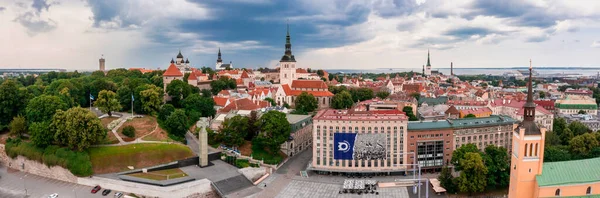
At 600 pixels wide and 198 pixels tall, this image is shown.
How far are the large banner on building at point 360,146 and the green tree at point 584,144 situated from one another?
989 inches

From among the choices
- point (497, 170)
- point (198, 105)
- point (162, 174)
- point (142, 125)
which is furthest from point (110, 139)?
point (497, 170)

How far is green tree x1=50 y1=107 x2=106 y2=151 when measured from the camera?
49750 millimetres

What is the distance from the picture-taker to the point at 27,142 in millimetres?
55906

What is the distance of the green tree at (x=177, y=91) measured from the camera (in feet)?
252

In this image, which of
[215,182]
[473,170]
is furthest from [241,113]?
[473,170]

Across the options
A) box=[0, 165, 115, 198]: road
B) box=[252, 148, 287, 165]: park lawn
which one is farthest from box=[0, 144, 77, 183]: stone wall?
box=[252, 148, 287, 165]: park lawn

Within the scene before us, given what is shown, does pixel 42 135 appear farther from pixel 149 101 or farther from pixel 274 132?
pixel 274 132

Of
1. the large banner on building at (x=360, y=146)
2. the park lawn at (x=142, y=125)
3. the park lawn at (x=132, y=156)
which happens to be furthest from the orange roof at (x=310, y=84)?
the park lawn at (x=132, y=156)

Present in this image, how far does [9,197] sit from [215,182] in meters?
21.8

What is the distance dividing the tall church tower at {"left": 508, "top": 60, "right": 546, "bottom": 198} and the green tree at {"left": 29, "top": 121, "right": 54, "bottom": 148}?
51251 mm

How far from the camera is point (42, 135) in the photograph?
51719 millimetres

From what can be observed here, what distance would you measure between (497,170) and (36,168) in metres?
55.4

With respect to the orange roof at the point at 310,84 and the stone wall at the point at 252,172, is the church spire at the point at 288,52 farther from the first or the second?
the stone wall at the point at 252,172

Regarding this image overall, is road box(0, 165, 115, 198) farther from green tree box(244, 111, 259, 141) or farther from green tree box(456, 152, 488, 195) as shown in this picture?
green tree box(456, 152, 488, 195)
